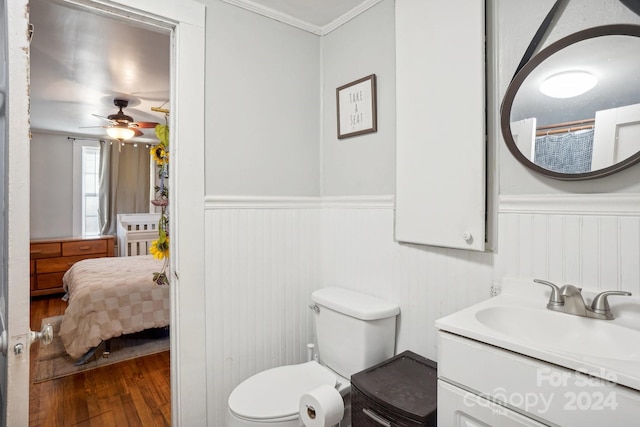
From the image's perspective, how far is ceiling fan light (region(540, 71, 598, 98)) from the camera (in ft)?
3.66

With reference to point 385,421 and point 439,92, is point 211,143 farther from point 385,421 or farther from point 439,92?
point 385,421

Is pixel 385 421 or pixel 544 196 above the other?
pixel 544 196

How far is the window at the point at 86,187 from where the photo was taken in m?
5.22

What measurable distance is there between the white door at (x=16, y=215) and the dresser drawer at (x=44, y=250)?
4590 millimetres

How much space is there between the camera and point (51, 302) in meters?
4.42

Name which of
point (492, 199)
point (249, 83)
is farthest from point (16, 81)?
point (492, 199)

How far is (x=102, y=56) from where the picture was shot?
2555 mm

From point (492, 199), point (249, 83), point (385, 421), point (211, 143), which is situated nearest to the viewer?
point (385, 421)

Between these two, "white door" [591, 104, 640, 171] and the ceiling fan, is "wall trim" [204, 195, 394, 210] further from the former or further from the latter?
the ceiling fan

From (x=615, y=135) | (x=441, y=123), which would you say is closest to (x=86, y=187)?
(x=441, y=123)

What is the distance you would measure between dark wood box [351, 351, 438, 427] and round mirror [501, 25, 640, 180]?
0.89 metres

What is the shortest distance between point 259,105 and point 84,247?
171 inches

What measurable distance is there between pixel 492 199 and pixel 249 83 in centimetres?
132

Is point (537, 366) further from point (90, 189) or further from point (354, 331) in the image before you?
point (90, 189)
